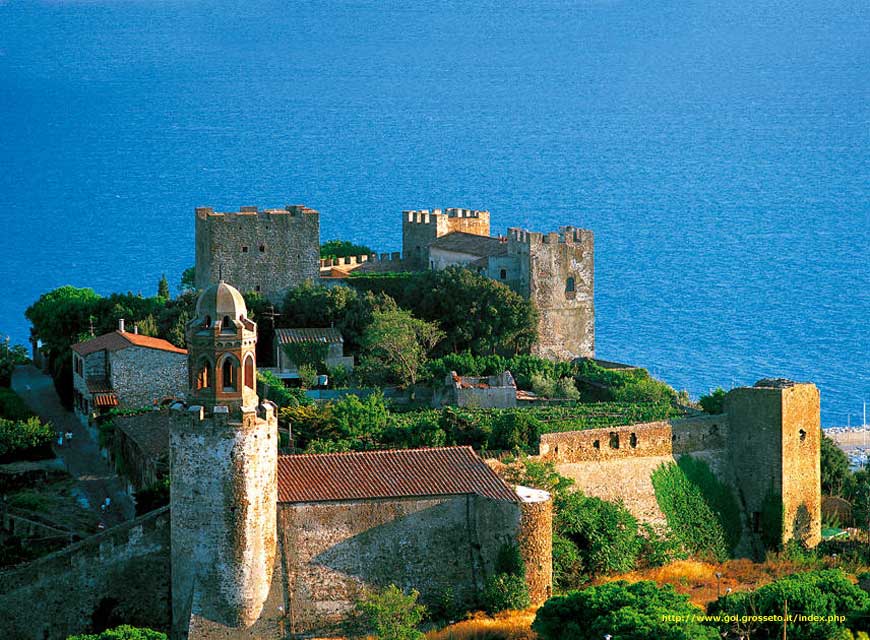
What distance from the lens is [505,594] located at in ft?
114

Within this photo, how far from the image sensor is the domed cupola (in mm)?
32875

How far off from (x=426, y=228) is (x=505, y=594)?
973 inches

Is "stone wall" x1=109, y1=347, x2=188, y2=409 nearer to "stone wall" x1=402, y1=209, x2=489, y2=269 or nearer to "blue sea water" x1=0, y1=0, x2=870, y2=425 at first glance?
"stone wall" x1=402, y1=209, x2=489, y2=269

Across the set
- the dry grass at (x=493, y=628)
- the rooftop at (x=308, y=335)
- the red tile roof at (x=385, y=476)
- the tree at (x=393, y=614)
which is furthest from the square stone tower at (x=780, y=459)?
the rooftop at (x=308, y=335)

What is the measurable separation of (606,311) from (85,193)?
7728 centimetres

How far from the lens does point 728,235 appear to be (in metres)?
141

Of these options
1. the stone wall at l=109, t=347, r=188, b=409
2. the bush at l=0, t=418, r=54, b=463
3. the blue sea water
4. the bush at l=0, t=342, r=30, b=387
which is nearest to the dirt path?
the bush at l=0, t=342, r=30, b=387

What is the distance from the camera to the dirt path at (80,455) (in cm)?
4088

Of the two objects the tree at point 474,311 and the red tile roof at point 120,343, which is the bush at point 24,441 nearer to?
the red tile roof at point 120,343

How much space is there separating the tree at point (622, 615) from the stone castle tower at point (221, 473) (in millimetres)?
5402

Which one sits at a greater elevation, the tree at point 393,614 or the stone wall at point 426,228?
the stone wall at point 426,228

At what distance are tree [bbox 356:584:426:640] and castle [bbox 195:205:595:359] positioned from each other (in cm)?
1983

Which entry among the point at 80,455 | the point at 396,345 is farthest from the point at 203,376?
the point at 396,345

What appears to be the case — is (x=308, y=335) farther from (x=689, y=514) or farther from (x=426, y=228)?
(x=689, y=514)
